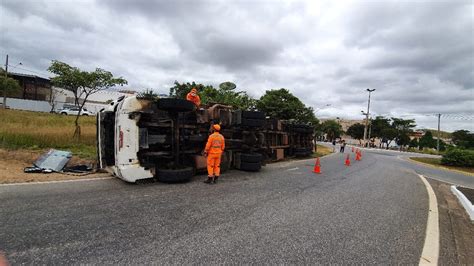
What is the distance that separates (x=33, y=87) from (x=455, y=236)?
5744cm

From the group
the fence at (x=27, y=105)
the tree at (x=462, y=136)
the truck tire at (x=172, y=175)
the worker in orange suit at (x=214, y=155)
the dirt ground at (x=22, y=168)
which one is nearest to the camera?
the dirt ground at (x=22, y=168)

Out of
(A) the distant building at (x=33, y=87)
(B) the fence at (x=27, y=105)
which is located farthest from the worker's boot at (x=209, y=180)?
(A) the distant building at (x=33, y=87)

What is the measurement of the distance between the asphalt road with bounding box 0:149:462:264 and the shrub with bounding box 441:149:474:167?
22223 millimetres

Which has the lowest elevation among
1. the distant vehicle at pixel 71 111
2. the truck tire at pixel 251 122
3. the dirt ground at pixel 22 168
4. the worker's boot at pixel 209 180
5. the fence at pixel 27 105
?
the worker's boot at pixel 209 180

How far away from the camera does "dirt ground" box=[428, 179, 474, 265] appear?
2.91m

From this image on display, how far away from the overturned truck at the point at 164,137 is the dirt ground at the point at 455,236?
465 centimetres

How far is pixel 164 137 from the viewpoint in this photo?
6199mm

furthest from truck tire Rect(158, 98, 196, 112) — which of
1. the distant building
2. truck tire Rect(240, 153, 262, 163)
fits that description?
the distant building

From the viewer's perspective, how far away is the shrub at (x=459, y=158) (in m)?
21.2

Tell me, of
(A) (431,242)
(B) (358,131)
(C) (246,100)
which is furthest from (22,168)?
(B) (358,131)

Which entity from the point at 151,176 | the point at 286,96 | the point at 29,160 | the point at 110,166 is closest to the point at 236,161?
the point at 151,176

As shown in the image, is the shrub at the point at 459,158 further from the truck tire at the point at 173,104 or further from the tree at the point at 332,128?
the tree at the point at 332,128

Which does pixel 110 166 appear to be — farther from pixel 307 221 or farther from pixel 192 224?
pixel 307 221

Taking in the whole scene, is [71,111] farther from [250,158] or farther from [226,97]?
[250,158]
